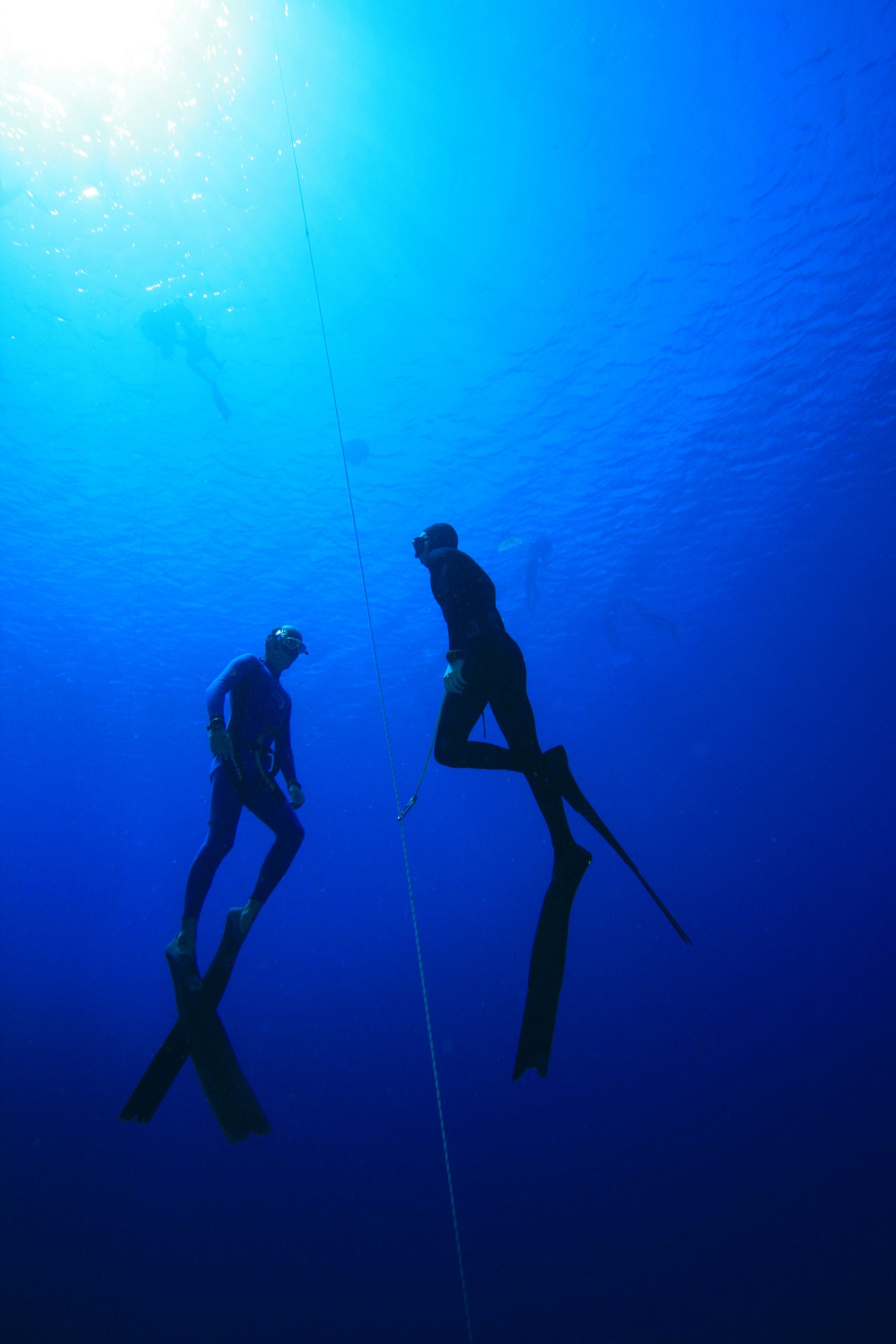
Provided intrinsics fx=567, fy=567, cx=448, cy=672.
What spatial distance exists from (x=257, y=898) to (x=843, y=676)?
163ft

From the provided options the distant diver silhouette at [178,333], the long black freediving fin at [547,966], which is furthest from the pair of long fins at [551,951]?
the distant diver silhouette at [178,333]

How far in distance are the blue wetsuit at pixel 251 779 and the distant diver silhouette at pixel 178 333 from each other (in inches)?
359

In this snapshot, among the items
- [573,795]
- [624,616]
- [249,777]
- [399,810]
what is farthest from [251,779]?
[624,616]

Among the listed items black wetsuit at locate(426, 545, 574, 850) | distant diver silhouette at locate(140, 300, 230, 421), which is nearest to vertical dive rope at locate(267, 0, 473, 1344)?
black wetsuit at locate(426, 545, 574, 850)

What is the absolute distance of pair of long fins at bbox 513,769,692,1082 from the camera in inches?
104

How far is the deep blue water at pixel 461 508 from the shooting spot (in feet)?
27.0

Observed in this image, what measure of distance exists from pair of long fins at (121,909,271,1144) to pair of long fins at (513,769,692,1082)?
1.68m

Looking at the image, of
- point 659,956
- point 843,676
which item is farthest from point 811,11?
point 843,676

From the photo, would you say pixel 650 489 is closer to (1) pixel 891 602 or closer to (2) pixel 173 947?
(2) pixel 173 947

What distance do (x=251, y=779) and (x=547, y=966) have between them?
2285 millimetres

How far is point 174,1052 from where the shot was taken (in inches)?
133

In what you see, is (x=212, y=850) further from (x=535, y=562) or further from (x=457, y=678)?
(x=535, y=562)

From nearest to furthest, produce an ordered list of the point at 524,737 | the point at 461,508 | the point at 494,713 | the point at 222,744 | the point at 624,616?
the point at 524,737 < the point at 494,713 < the point at 222,744 < the point at 461,508 < the point at 624,616

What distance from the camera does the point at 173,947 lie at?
137 inches
